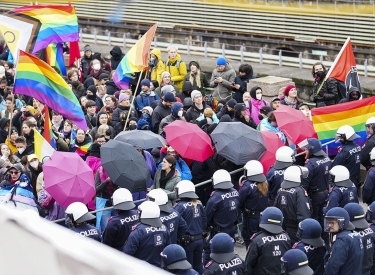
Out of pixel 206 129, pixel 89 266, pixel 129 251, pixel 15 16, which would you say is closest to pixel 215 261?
pixel 129 251

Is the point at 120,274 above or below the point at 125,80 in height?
above

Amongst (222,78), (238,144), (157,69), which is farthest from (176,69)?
(238,144)

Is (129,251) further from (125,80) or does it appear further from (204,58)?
(204,58)

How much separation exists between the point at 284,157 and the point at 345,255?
2.58m

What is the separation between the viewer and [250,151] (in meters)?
11.2

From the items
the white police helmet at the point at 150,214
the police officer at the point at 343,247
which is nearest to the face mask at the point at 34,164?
the white police helmet at the point at 150,214

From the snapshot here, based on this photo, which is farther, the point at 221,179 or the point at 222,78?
the point at 222,78

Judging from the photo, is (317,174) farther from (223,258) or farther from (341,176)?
(223,258)

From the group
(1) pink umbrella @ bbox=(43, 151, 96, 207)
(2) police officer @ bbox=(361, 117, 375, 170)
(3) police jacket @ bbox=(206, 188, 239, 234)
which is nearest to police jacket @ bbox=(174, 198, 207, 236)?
(3) police jacket @ bbox=(206, 188, 239, 234)

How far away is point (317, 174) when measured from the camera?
10.8 m

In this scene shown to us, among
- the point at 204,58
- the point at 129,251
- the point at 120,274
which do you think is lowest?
the point at 204,58

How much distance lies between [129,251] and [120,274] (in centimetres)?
637

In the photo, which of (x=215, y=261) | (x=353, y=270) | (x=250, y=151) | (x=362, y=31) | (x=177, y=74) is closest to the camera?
(x=215, y=261)

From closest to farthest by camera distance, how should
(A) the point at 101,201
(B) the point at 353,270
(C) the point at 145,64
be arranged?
(B) the point at 353,270 < (A) the point at 101,201 < (C) the point at 145,64
